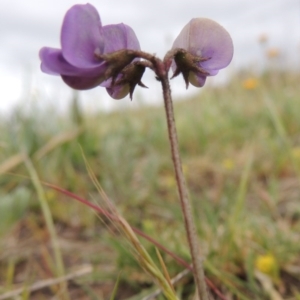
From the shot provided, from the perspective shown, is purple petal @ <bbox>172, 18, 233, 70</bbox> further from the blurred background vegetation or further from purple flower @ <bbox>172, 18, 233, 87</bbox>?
the blurred background vegetation

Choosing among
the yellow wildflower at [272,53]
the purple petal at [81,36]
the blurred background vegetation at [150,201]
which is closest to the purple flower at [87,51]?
the purple petal at [81,36]

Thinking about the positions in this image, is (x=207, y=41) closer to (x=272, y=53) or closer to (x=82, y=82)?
(x=82, y=82)

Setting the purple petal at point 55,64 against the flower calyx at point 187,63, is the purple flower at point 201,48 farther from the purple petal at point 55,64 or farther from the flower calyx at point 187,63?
the purple petal at point 55,64

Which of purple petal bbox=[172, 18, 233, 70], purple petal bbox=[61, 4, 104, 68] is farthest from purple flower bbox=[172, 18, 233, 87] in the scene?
purple petal bbox=[61, 4, 104, 68]

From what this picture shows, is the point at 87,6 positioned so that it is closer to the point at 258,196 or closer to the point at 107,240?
the point at 107,240

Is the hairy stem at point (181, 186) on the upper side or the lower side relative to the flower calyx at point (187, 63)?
lower

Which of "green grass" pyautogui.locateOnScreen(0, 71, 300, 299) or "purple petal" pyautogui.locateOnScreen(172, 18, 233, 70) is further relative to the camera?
"green grass" pyautogui.locateOnScreen(0, 71, 300, 299)

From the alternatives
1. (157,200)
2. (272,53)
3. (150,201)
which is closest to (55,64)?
(157,200)
